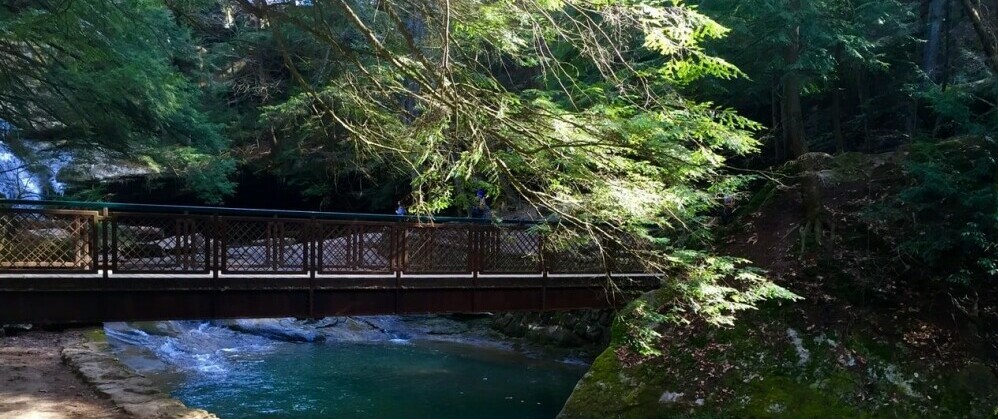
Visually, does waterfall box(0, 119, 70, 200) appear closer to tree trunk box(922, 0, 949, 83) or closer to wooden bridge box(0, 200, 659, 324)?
wooden bridge box(0, 200, 659, 324)

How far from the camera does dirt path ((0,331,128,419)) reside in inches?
285

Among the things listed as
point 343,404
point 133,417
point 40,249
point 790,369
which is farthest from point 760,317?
point 40,249

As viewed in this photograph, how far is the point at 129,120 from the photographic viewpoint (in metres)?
13.2

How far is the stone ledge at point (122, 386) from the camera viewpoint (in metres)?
7.36

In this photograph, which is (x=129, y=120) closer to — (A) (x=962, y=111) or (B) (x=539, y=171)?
(B) (x=539, y=171)

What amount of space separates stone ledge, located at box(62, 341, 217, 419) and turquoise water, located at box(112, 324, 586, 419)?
1.59m

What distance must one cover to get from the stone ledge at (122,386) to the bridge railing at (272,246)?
147 centimetres

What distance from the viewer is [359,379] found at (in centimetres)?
1340

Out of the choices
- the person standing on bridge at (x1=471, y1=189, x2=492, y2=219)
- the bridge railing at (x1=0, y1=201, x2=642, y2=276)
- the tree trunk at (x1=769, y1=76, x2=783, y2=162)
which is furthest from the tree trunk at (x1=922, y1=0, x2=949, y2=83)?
the person standing on bridge at (x1=471, y1=189, x2=492, y2=219)

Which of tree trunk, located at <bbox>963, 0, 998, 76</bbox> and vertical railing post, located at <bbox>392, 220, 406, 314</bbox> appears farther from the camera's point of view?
vertical railing post, located at <bbox>392, 220, 406, 314</bbox>

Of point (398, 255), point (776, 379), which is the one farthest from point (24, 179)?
point (776, 379)

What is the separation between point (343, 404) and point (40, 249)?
539cm

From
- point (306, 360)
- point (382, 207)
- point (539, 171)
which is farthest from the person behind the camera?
point (382, 207)

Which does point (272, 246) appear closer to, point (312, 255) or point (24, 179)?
point (312, 255)
